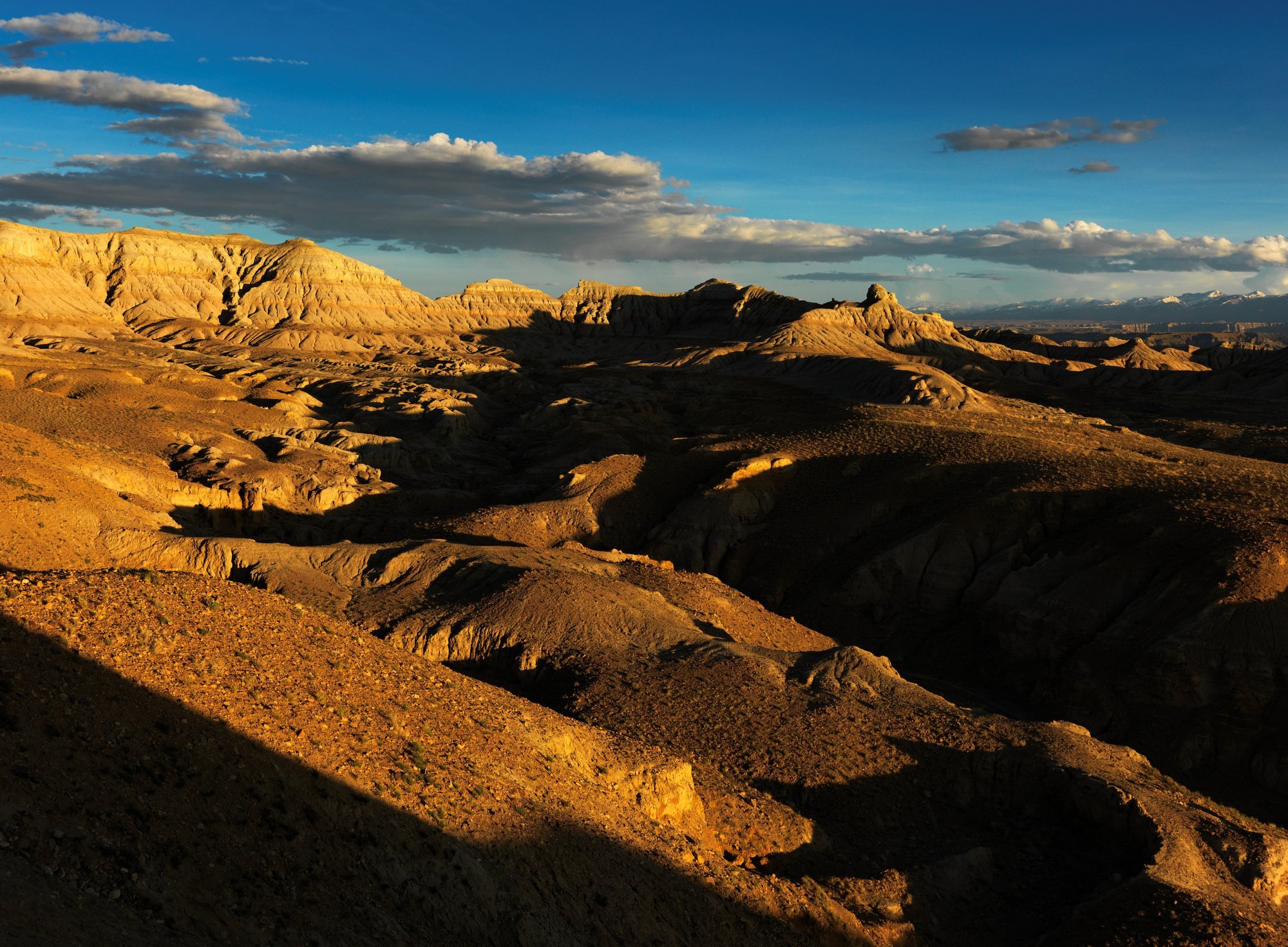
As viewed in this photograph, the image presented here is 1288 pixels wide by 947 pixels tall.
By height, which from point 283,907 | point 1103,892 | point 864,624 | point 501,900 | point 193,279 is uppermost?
point 193,279

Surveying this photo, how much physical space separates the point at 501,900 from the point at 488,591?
1678cm

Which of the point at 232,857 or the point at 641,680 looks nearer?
the point at 232,857

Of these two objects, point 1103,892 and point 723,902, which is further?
point 1103,892

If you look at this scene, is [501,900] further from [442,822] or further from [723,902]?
[723,902]

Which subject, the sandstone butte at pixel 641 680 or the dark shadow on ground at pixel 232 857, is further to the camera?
the sandstone butte at pixel 641 680

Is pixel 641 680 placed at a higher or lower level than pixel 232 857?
lower

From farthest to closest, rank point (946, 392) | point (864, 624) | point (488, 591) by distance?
point (946, 392), point (864, 624), point (488, 591)

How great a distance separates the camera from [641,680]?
2334 centimetres

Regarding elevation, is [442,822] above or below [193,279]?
below

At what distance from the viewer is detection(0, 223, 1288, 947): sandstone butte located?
11391 millimetres

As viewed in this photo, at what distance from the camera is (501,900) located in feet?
39.4

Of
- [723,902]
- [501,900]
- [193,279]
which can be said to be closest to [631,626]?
[723,902]

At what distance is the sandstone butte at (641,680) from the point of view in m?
11.4

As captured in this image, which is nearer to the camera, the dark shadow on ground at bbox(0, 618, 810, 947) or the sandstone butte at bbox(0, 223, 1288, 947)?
the dark shadow on ground at bbox(0, 618, 810, 947)
